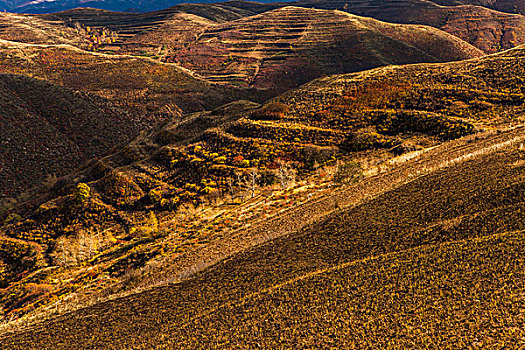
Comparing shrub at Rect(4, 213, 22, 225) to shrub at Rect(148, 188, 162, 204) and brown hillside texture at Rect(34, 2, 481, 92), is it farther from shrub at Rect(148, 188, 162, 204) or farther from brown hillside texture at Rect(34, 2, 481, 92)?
brown hillside texture at Rect(34, 2, 481, 92)

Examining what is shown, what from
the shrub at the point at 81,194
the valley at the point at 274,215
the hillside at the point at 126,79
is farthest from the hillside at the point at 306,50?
the shrub at the point at 81,194

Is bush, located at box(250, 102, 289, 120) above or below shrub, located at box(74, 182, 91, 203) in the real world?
above

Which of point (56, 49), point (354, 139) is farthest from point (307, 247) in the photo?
point (56, 49)

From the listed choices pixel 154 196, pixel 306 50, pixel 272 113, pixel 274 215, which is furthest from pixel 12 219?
pixel 306 50

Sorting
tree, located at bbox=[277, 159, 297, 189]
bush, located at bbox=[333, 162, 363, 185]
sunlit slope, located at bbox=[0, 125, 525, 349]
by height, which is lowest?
tree, located at bbox=[277, 159, 297, 189]

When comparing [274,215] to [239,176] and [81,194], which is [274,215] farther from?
[81,194]

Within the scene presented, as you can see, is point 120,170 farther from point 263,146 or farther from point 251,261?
point 251,261

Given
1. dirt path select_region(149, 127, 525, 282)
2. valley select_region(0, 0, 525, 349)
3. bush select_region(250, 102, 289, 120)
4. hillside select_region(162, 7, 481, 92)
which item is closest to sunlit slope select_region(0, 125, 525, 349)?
valley select_region(0, 0, 525, 349)
